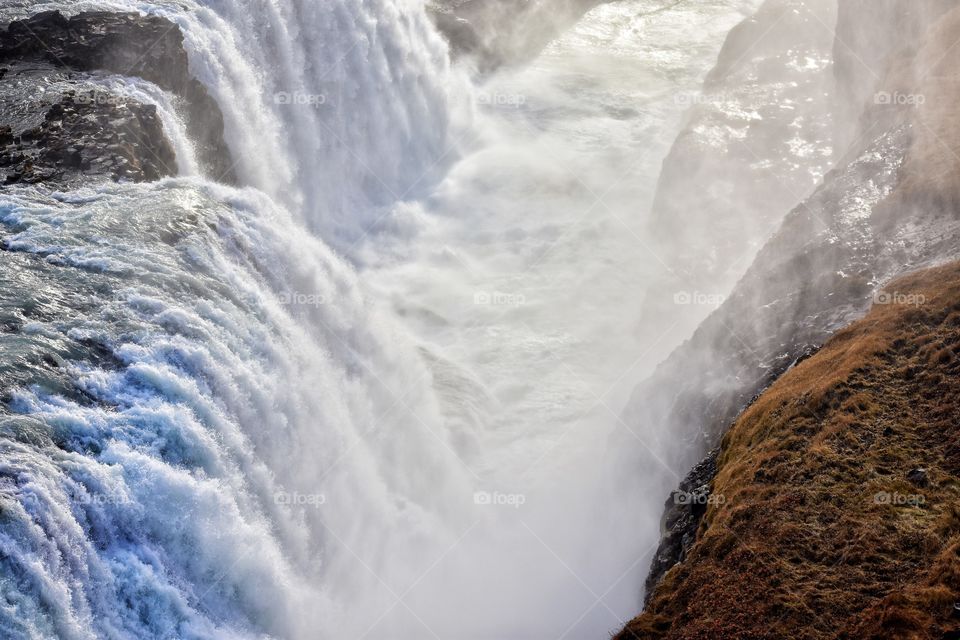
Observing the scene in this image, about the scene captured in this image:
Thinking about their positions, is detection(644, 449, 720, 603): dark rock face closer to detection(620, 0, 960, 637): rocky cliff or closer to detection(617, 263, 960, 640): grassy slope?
detection(620, 0, 960, 637): rocky cliff

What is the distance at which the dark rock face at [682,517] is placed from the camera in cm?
1246

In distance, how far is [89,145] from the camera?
15742 millimetres

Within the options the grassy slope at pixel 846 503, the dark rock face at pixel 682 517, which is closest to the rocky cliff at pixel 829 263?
the dark rock face at pixel 682 517

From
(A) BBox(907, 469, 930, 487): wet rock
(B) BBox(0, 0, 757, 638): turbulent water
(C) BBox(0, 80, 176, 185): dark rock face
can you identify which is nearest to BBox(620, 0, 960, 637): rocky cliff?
(B) BBox(0, 0, 757, 638): turbulent water

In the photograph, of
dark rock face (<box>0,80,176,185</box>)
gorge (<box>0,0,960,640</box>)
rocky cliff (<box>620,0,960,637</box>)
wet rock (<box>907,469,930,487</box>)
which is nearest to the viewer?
gorge (<box>0,0,960,640</box>)

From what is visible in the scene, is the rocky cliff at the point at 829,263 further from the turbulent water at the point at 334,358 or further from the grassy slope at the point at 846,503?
the turbulent water at the point at 334,358

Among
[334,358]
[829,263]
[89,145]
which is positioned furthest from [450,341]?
[829,263]

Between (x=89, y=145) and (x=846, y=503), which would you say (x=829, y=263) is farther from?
(x=89, y=145)

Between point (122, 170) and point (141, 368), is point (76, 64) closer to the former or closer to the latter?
point (122, 170)

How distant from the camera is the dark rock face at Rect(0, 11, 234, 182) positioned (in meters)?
18.2

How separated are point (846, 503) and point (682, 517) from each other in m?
3.22

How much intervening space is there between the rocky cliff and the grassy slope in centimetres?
87

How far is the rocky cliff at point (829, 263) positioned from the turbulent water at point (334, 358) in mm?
2092

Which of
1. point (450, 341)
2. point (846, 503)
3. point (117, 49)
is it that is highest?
point (117, 49)
